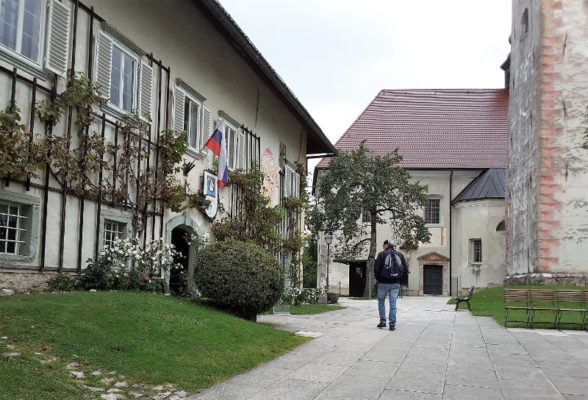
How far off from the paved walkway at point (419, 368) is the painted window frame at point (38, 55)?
5750mm

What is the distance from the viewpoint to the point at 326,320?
16.2 meters

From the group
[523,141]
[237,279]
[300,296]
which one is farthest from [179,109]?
[523,141]

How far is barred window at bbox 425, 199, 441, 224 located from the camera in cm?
5009

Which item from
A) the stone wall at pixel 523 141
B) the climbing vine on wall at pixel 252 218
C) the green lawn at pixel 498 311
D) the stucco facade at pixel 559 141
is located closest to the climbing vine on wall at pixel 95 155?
the climbing vine on wall at pixel 252 218

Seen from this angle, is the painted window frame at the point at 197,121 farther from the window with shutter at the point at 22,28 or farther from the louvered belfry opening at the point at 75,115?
the window with shutter at the point at 22,28

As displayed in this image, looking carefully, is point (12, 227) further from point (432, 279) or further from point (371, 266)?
point (432, 279)

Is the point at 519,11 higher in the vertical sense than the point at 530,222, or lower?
higher

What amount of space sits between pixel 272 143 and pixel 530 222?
42.8 ft

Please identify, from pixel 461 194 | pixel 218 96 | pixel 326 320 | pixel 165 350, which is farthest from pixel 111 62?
pixel 461 194

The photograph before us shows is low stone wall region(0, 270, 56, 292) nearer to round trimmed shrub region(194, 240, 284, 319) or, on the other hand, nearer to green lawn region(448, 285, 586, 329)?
round trimmed shrub region(194, 240, 284, 319)

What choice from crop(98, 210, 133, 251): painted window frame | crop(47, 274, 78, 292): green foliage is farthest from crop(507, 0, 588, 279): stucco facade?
crop(47, 274, 78, 292): green foliage

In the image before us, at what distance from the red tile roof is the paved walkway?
37.5m

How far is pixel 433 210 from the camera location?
50.4 meters

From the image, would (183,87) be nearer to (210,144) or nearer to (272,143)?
A: (210,144)
